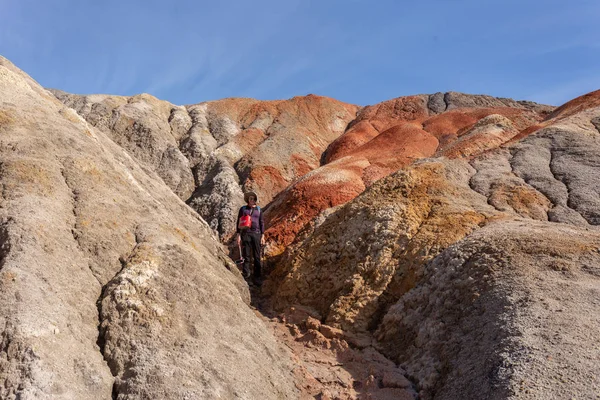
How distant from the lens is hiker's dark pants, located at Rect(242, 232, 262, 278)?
1545 cm

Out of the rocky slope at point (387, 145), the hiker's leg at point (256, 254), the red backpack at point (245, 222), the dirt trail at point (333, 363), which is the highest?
the rocky slope at point (387, 145)

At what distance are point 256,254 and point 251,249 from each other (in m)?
0.23

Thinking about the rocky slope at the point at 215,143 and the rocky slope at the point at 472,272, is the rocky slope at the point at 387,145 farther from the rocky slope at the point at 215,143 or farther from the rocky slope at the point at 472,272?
the rocky slope at the point at 472,272

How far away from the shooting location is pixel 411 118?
182 feet

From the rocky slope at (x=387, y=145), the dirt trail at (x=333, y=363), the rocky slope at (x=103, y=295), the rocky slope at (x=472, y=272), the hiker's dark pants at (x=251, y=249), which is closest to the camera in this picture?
the rocky slope at (x=103, y=295)

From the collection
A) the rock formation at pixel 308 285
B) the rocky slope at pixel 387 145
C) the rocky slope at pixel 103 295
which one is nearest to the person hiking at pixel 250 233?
the rock formation at pixel 308 285

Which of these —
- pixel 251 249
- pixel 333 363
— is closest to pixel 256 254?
pixel 251 249

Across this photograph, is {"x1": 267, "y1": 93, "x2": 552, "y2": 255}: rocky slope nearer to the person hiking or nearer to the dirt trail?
the person hiking

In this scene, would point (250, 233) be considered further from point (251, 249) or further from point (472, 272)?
point (472, 272)

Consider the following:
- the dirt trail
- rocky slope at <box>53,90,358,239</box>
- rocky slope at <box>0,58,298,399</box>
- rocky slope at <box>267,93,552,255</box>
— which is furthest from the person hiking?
rocky slope at <box>53,90,358,239</box>

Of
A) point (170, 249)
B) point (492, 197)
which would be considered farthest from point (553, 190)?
point (170, 249)

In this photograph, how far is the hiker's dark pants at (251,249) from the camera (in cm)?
1545

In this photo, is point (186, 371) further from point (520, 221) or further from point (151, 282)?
point (520, 221)

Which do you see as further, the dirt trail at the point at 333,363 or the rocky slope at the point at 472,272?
the dirt trail at the point at 333,363
